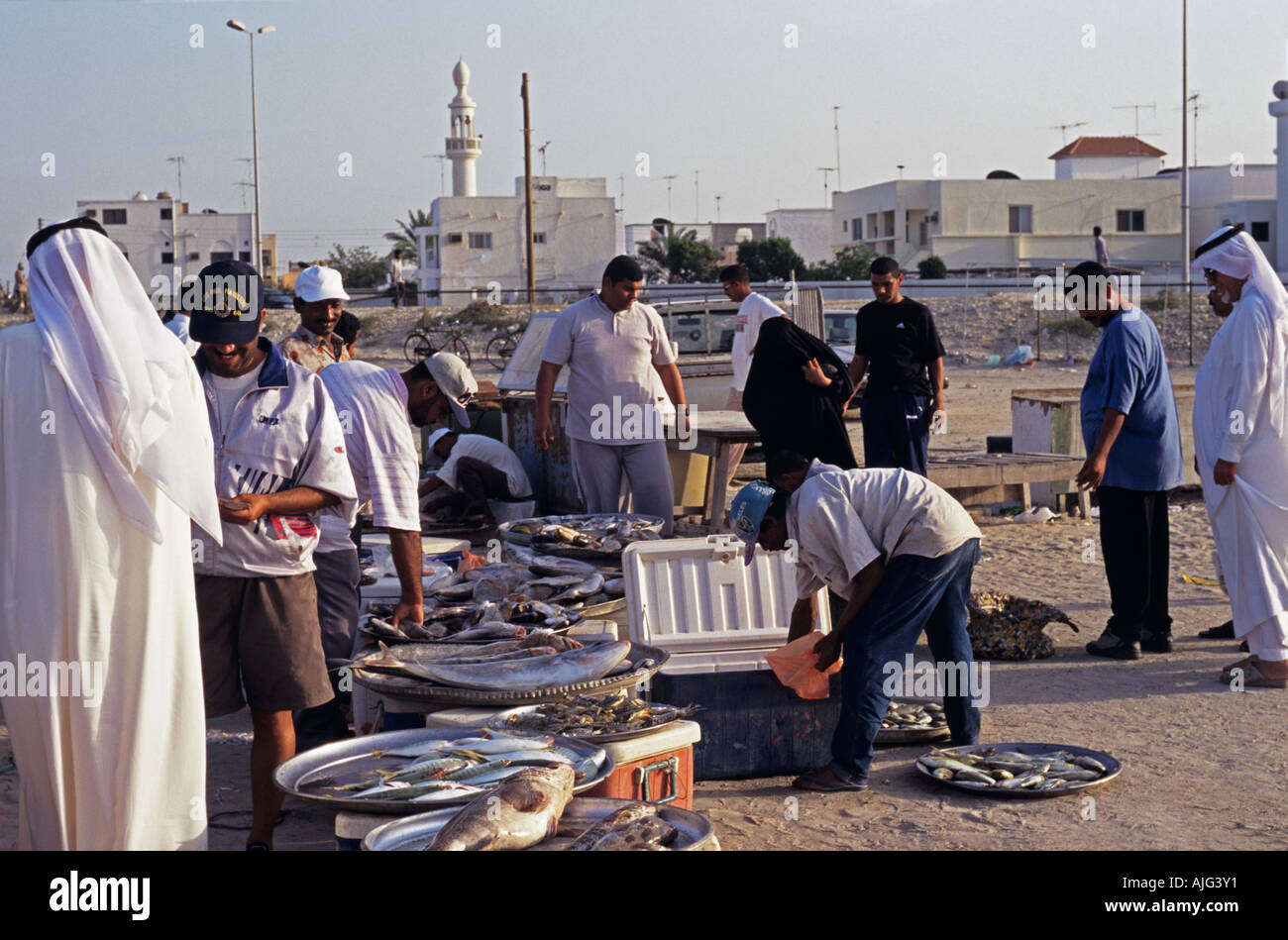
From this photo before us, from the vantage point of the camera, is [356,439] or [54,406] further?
[356,439]

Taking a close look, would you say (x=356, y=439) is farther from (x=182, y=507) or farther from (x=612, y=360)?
(x=612, y=360)

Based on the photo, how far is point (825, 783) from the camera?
556cm

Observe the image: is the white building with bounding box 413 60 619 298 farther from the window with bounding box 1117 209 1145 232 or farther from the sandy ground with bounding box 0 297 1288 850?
the sandy ground with bounding box 0 297 1288 850

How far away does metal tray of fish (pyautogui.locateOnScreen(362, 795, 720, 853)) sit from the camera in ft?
11.9

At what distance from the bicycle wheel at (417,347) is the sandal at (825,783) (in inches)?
972

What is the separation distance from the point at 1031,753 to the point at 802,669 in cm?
109

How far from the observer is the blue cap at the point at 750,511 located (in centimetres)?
534

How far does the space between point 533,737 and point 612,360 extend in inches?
166

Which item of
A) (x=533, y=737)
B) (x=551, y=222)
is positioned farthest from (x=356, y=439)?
(x=551, y=222)

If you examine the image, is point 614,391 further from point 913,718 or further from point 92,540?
point 92,540

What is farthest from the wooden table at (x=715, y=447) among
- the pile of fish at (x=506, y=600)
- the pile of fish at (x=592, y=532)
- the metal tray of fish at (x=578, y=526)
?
the pile of fish at (x=506, y=600)
